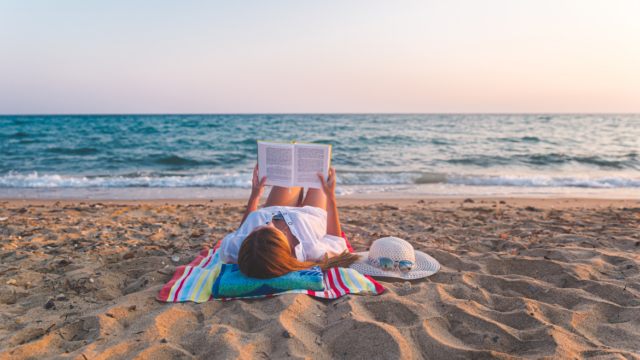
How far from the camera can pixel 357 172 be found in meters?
11.7

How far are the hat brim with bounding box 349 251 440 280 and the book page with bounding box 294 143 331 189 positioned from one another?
922mm

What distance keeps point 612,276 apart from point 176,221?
5.56 meters

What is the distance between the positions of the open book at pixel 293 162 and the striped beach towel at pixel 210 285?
0.97 metres

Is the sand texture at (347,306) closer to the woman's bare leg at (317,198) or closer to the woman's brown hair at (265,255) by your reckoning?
the woman's brown hair at (265,255)

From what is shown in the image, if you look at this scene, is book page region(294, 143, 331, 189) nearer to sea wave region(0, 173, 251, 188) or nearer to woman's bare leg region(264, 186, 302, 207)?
woman's bare leg region(264, 186, 302, 207)

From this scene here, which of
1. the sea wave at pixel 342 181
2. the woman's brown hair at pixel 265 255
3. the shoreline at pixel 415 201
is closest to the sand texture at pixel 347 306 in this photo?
the woman's brown hair at pixel 265 255

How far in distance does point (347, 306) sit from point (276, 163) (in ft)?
5.37

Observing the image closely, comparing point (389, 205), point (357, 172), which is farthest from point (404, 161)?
point (389, 205)

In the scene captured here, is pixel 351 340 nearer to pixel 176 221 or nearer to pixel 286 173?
pixel 286 173

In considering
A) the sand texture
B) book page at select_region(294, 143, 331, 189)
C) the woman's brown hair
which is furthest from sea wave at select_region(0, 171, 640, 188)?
the woman's brown hair

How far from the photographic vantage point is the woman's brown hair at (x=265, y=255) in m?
2.72

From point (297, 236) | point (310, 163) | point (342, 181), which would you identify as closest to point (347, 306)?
point (297, 236)

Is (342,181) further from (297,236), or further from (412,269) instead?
(297,236)

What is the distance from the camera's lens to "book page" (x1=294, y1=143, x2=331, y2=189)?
3412mm
